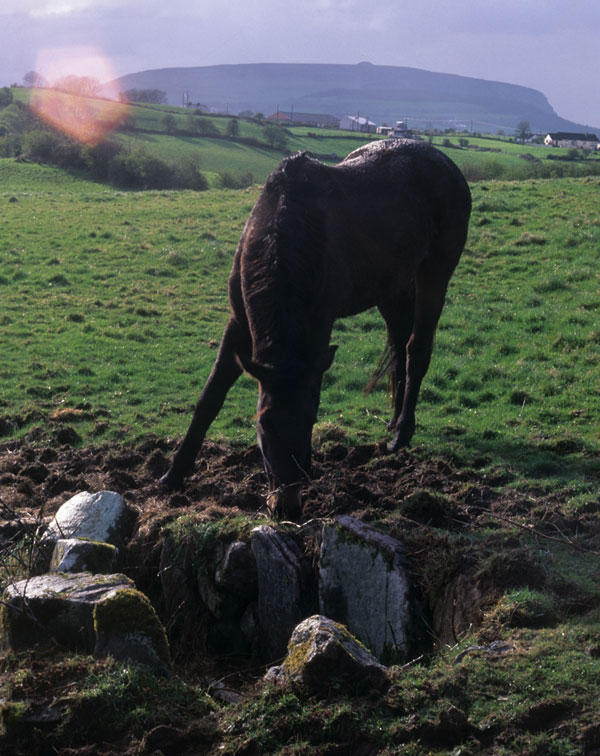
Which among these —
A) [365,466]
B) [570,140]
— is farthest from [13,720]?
[570,140]

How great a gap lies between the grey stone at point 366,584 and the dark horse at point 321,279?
1.87ft

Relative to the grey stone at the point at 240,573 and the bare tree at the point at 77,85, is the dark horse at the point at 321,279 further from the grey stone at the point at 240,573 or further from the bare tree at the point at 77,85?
the bare tree at the point at 77,85

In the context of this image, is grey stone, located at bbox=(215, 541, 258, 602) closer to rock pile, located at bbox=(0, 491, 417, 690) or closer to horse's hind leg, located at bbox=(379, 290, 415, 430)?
rock pile, located at bbox=(0, 491, 417, 690)

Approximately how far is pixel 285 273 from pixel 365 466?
2330 mm

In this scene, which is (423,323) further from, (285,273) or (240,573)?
(240,573)

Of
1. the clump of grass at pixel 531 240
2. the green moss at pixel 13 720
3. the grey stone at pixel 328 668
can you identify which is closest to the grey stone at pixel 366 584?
the grey stone at pixel 328 668

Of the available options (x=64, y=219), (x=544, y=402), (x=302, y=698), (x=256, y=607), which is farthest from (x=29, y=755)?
(x=64, y=219)

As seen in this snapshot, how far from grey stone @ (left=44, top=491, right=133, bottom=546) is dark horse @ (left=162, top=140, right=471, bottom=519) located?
901mm

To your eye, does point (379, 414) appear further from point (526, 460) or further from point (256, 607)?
Result: point (256, 607)

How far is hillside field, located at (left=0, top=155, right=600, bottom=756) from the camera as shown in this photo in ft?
10.7

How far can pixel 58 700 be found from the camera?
353cm

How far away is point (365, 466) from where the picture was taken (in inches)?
269

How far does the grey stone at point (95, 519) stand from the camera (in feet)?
17.7

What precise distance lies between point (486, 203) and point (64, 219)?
12.7 metres
